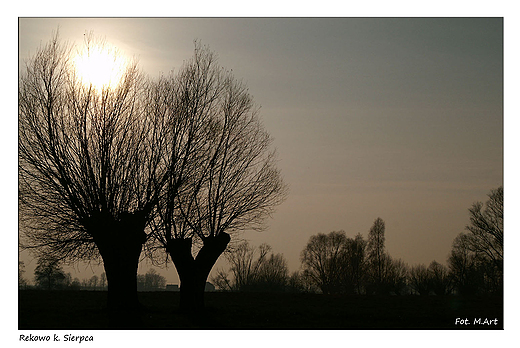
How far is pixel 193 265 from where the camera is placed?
2317cm

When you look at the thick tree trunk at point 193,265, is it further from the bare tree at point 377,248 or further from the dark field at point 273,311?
the bare tree at point 377,248

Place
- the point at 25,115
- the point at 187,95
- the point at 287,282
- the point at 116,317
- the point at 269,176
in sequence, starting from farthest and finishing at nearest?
the point at 287,282 → the point at 269,176 → the point at 187,95 → the point at 25,115 → the point at 116,317

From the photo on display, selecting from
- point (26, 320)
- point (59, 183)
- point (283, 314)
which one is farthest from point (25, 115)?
point (283, 314)

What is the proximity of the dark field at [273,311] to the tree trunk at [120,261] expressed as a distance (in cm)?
63

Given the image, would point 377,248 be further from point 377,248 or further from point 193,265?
point 193,265

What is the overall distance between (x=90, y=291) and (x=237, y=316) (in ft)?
37.5

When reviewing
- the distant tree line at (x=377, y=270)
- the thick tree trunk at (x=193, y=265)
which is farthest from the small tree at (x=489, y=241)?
the thick tree trunk at (x=193, y=265)

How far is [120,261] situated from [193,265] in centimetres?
317

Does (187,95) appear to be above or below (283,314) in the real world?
above

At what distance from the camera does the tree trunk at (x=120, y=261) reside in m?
21.2

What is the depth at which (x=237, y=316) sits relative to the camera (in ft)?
72.1

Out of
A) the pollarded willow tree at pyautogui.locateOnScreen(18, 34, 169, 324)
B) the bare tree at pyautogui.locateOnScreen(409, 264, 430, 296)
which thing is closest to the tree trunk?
the pollarded willow tree at pyautogui.locateOnScreen(18, 34, 169, 324)

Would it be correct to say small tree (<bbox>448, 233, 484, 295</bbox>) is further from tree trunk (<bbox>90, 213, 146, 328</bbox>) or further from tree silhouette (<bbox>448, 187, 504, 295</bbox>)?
tree trunk (<bbox>90, 213, 146, 328</bbox>)
